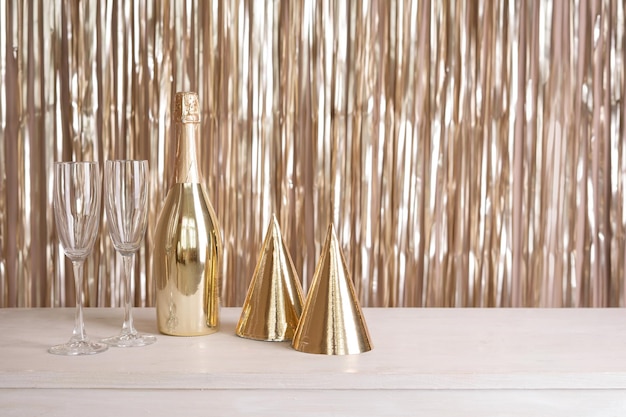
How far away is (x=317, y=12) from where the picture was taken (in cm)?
118

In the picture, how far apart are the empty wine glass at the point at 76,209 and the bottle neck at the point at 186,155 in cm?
13

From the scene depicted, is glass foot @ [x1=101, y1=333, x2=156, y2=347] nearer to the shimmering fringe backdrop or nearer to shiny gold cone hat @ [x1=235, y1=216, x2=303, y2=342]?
shiny gold cone hat @ [x1=235, y1=216, x2=303, y2=342]

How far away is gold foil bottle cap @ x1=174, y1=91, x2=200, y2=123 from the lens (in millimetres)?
976

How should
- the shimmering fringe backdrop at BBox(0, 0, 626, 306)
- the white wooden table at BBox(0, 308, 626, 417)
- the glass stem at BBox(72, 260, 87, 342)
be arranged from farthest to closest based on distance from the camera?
1. the shimmering fringe backdrop at BBox(0, 0, 626, 306)
2. the glass stem at BBox(72, 260, 87, 342)
3. the white wooden table at BBox(0, 308, 626, 417)

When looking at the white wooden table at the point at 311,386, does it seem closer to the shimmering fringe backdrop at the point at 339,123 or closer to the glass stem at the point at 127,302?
the glass stem at the point at 127,302

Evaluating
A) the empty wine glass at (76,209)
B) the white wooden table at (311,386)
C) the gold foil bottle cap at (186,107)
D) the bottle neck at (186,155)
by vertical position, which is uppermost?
the gold foil bottle cap at (186,107)

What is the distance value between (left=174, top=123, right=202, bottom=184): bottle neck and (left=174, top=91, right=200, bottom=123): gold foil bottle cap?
10 millimetres

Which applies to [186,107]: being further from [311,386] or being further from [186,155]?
[311,386]

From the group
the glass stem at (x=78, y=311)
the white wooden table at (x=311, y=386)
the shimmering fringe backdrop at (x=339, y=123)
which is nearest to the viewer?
the white wooden table at (x=311, y=386)

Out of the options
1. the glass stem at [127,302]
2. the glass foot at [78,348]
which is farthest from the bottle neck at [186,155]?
the glass foot at [78,348]

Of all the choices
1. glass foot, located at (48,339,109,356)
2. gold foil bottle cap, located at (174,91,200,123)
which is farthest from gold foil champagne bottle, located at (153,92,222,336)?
glass foot, located at (48,339,109,356)

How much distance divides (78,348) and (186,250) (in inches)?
7.3

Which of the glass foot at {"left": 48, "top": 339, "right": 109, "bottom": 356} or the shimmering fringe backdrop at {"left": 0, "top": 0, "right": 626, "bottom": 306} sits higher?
the shimmering fringe backdrop at {"left": 0, "top": 0, "right": 626, "bottom": 306}

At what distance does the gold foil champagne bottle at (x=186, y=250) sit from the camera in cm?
97
